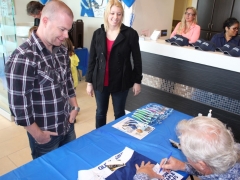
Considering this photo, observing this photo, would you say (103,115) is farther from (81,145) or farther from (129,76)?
(81,145)

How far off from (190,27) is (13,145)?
8.98 ft

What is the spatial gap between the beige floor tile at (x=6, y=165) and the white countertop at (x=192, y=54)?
77.9 inches

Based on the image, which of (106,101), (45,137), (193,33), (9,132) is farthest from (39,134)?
(193,33)

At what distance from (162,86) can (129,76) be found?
87cm

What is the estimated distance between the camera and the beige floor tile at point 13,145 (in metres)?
2.28

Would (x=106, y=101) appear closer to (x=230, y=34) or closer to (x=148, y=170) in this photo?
(x=148, y=170)

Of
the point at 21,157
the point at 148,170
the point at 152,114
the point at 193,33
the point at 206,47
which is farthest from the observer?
the point at 193,33

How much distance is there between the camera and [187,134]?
0.96 metres

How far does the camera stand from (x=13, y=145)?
239cm

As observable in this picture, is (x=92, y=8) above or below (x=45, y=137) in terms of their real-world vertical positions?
above

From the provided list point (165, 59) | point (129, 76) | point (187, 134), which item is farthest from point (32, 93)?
point (165, 59)

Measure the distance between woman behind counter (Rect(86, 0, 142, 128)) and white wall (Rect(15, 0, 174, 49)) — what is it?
1308mm

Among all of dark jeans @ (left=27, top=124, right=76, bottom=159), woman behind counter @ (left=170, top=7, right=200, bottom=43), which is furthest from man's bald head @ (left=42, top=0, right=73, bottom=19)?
woman behind counter @ (left=170, top=7, right=200, bottom=43)

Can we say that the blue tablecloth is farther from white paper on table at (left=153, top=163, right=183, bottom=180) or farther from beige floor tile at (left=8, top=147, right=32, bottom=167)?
beige floor tile at (left=8, top=147, right=32, bottom=167)
